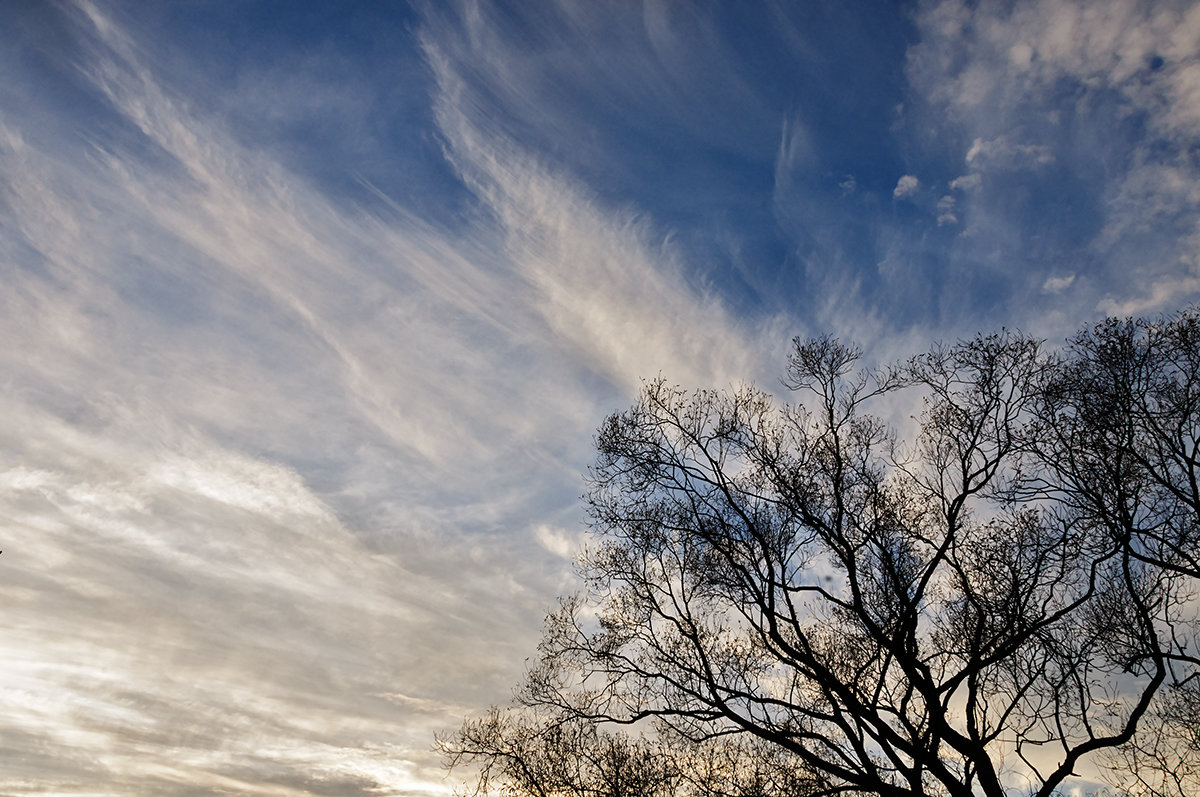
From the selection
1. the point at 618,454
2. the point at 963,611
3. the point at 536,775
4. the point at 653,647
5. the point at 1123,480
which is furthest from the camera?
the point at 536,775

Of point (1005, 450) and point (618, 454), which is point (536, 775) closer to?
point (618, 454)

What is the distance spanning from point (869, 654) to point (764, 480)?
4.88 m

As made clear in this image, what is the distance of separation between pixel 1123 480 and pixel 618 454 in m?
11.1

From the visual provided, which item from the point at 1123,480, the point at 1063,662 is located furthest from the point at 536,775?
A: the point at 1123,480

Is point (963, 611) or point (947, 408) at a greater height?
point (947, 408)

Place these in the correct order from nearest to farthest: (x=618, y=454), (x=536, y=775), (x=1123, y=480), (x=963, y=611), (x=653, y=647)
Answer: (x=1123, y=480) → (x=963, y=611) → (x=653, y=647) → (x=618, y=454) → (x=536, y=775)

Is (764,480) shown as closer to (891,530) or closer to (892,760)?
(891,530)

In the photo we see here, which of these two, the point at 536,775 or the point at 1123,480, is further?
the point at 536,775

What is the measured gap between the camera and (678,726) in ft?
53.1

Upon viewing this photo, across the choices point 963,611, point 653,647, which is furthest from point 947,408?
point 653,647

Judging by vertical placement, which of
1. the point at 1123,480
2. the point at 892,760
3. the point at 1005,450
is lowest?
the point at 892,760

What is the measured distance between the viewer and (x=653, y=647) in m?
16.9

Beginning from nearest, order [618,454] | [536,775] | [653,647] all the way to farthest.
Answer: [653,647]
[618,454]
[536,775]

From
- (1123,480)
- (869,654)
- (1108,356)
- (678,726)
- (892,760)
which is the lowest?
(892,760)
